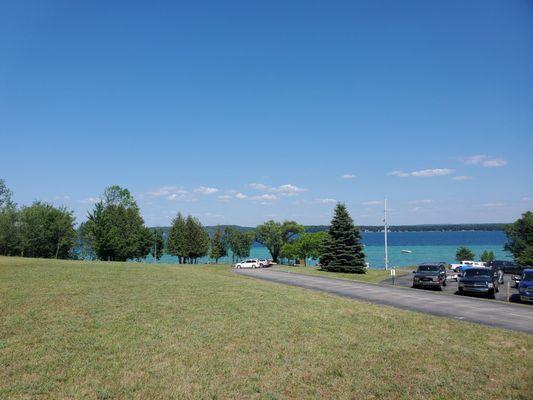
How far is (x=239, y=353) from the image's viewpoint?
892cm

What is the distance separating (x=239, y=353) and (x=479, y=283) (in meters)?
22.6

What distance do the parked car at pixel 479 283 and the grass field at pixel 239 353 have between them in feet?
46.4

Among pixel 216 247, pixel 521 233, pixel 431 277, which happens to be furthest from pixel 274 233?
pixel 431 277

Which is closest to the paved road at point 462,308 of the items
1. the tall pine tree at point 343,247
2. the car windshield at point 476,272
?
the car windshield at point 476,272

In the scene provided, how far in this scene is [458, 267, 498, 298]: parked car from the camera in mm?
26312

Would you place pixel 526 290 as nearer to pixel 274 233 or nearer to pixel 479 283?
pixel 479 283

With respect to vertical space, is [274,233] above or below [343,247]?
above

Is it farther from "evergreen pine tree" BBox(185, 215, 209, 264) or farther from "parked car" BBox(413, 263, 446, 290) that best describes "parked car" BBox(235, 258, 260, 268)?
"parked car" BBox(413, 263, 446, 290)

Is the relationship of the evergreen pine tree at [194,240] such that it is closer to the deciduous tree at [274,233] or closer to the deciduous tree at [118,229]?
the deciduous tree at [118,229]

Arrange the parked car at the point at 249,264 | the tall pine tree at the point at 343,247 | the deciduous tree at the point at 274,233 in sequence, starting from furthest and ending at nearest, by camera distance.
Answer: the deciduous tree at the point at 274,233
the parked car at the point at 249,264
the tall pine tree at the point at 343,247

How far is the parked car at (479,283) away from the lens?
26.3 metres

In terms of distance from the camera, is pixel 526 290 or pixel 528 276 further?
pixel 528 276

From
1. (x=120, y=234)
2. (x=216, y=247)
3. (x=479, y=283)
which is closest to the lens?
(x=479, y=283)

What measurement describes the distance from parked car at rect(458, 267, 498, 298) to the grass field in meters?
14.1
